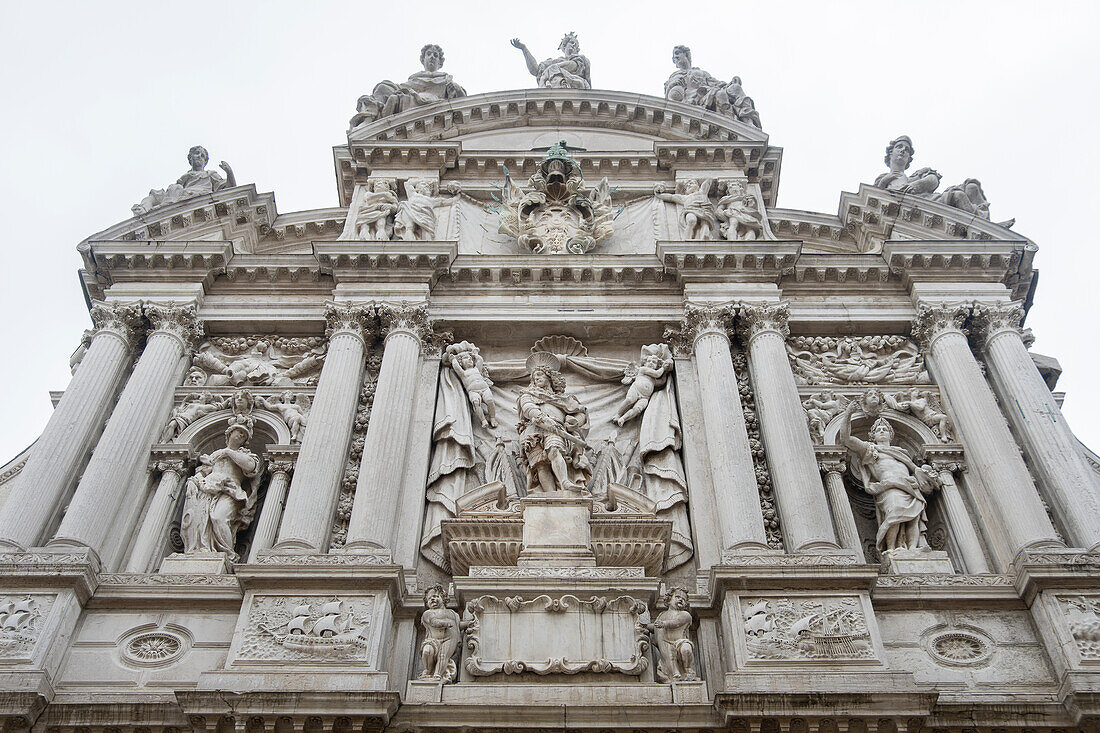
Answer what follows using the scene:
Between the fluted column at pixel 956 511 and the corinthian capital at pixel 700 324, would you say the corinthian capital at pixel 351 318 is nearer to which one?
the corinthian capital at pixel 700 324

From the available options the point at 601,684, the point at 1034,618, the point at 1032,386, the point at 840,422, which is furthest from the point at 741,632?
the point at 1032,386

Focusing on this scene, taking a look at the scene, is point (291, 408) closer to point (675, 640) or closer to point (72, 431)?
point (72, 431)

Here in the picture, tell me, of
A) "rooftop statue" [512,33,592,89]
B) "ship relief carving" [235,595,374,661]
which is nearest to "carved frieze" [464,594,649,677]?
"ship relief carving" [235,595,374,661]

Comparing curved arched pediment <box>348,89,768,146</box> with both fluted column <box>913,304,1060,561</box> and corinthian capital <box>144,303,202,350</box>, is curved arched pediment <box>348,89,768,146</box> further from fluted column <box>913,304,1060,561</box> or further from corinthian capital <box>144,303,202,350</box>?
fluted column <box>913,304,1060,561</box>

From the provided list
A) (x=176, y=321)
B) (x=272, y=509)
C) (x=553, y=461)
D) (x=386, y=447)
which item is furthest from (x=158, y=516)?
(x=553, y=461)

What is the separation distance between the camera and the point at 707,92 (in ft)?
62.6

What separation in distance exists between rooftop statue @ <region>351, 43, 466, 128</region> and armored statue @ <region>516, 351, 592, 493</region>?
7247mm

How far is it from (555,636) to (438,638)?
3.69 ft

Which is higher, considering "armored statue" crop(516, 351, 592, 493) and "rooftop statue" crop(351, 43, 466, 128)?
"rooftop statue" crop(351, 43, 466, 128)

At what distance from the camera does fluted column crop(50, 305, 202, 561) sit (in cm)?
1180

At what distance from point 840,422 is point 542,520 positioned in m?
4.36

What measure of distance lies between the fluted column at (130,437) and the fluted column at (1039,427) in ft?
34.4

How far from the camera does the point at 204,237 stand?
52.3 ft

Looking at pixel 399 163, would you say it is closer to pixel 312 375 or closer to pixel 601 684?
pixel 312 375
